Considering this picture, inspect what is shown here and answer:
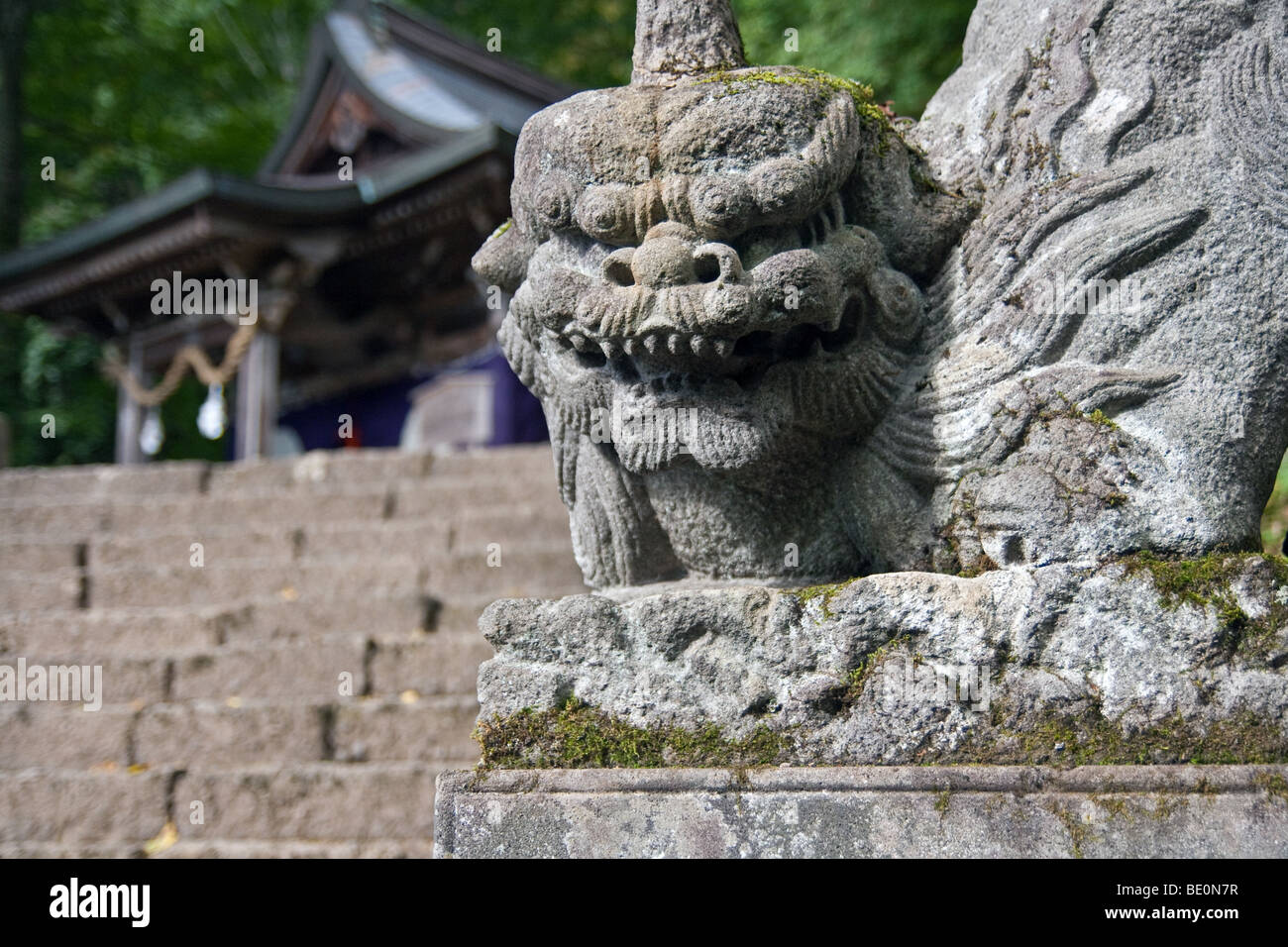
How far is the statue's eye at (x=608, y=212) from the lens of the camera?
247cm

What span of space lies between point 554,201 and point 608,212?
0.15 m

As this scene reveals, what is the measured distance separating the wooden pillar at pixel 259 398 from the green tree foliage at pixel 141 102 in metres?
4.00

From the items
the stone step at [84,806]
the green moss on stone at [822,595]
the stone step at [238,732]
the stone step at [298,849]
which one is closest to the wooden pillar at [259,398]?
the stone step at [238,732]

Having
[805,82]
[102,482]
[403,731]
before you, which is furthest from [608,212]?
[102,482]

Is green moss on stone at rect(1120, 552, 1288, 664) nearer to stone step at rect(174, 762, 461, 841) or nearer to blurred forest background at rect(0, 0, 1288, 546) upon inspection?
stone step at rect(174, 762, 461, 841)

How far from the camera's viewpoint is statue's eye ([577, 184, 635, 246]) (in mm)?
2471

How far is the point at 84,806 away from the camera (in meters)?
4.93

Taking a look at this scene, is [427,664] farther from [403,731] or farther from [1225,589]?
[1225,589]

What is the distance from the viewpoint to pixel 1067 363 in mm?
2479

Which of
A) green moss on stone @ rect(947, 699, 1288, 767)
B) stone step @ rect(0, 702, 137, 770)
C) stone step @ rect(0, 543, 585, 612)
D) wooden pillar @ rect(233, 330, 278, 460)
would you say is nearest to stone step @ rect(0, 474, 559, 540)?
stone step @ rect(0, 543, 585, 612)

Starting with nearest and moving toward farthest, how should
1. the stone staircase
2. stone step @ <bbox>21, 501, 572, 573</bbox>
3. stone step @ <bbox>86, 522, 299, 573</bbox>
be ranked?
the stone staircase → stone step @ <bbox>21, 501, 572, 573</bbox> → stone step @ <bbox>86, 522, 299, 573</bbox>

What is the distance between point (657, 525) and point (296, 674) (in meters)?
2.91

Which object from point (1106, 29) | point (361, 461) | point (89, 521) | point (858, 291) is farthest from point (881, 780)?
point (89, 521)

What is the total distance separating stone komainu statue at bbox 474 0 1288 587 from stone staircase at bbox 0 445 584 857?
233cm
